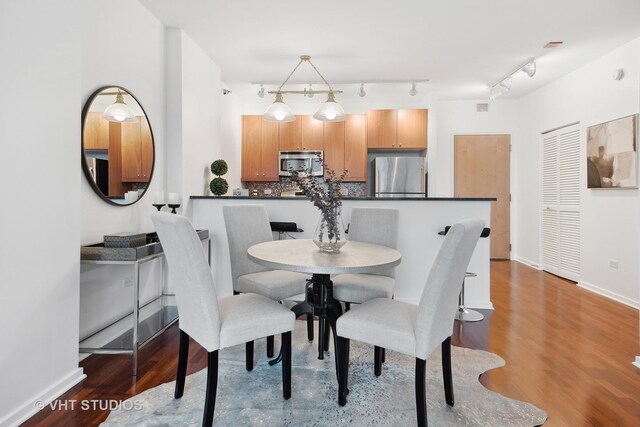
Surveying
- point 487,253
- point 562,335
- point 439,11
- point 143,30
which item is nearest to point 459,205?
point 487,253

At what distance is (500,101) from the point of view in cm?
582

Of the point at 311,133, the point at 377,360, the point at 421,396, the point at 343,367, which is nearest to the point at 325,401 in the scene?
the point at 343,367

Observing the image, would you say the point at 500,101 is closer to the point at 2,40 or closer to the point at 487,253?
the point at 487,253

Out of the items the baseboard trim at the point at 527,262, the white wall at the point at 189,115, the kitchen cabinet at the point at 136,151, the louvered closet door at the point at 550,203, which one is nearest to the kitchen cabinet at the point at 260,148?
the white wall at the point at 189,115

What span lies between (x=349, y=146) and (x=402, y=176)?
0.97 meters

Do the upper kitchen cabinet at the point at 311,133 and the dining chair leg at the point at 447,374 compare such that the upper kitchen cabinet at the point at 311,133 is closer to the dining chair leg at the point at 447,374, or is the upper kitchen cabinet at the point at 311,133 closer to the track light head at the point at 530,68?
the track light head at the point at 530,68

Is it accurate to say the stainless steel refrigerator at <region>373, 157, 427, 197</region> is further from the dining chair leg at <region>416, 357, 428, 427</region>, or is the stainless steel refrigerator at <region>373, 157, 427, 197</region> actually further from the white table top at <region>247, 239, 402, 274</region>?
the dining chair leg at <region>416, 357, 428, 427</region>

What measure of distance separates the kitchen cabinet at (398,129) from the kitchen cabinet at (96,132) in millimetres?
3915

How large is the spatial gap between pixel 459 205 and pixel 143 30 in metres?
3.17

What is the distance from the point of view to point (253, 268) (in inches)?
105

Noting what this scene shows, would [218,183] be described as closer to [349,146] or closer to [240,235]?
Result: [240,235]

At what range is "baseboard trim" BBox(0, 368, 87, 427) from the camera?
161 centimetres

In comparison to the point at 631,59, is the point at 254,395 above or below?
below

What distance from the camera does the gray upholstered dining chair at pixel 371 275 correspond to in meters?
2.28
